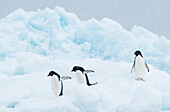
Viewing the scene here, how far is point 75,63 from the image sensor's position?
8.19 meters

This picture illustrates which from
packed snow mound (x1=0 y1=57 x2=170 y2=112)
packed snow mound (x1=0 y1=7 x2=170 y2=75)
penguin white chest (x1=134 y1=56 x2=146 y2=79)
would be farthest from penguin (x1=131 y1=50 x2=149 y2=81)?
packed snow mound (x1=0 y1=7 x2=170 y2=75)

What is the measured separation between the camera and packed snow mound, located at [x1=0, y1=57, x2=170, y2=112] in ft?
13.3

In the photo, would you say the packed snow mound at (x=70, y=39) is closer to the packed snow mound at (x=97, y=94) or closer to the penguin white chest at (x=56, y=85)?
the packed snow mound at (x=97, y=94)

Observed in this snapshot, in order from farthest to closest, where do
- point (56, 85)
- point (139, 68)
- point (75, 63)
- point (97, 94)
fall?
point (75, 63) → point (139, 68) → point (56, 85) → point (97, 94)

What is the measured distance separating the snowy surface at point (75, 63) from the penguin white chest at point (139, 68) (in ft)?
0.39

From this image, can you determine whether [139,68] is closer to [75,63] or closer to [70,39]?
[75,63]

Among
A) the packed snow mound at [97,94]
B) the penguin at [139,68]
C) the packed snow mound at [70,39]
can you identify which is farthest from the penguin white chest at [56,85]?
the packed snow mound at [70,39]

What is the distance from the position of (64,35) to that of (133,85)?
9.39 m

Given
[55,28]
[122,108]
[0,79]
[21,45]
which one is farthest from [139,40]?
[122,108]

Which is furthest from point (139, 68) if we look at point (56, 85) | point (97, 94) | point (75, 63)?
point (75, 63)

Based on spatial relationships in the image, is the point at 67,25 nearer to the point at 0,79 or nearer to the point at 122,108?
the point at 0,79

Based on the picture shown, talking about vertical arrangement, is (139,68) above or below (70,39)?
below

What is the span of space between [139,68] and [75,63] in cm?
332

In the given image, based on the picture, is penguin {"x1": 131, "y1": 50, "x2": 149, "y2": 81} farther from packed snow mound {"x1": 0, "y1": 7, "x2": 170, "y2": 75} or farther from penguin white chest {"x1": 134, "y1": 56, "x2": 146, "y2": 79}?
packed snow mound {"x1": 0, "y1": 7, "x2": 170, "y2": 75}
